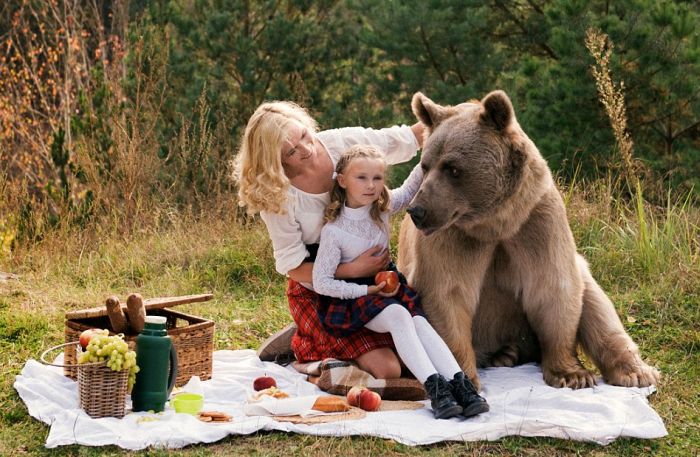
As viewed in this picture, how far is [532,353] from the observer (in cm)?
465

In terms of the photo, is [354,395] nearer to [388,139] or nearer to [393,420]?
[393,420]

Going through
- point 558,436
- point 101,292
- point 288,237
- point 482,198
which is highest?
point 482,198

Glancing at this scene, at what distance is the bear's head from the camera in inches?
153

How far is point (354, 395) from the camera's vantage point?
12.9ft

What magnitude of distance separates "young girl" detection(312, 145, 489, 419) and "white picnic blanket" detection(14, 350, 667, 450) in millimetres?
175

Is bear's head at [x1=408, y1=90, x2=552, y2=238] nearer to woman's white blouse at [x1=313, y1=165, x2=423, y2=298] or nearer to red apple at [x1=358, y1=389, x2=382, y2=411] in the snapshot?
woman's white blouse at [x1=313, y1=165, x2=423, y2=298]

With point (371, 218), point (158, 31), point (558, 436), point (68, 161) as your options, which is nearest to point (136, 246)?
point (68, 161)

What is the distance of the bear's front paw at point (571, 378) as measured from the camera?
417cm

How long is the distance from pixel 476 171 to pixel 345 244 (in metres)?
0.74

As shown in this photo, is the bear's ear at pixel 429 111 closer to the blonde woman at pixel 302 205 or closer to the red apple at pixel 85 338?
the blonde woman at pixel 302 205

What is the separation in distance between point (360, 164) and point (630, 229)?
2.96 m

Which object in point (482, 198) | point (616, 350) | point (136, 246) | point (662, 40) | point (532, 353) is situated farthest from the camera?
point (662, 40)

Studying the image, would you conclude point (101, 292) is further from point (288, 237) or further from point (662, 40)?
point (662, 40)

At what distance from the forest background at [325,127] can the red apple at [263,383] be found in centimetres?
62
